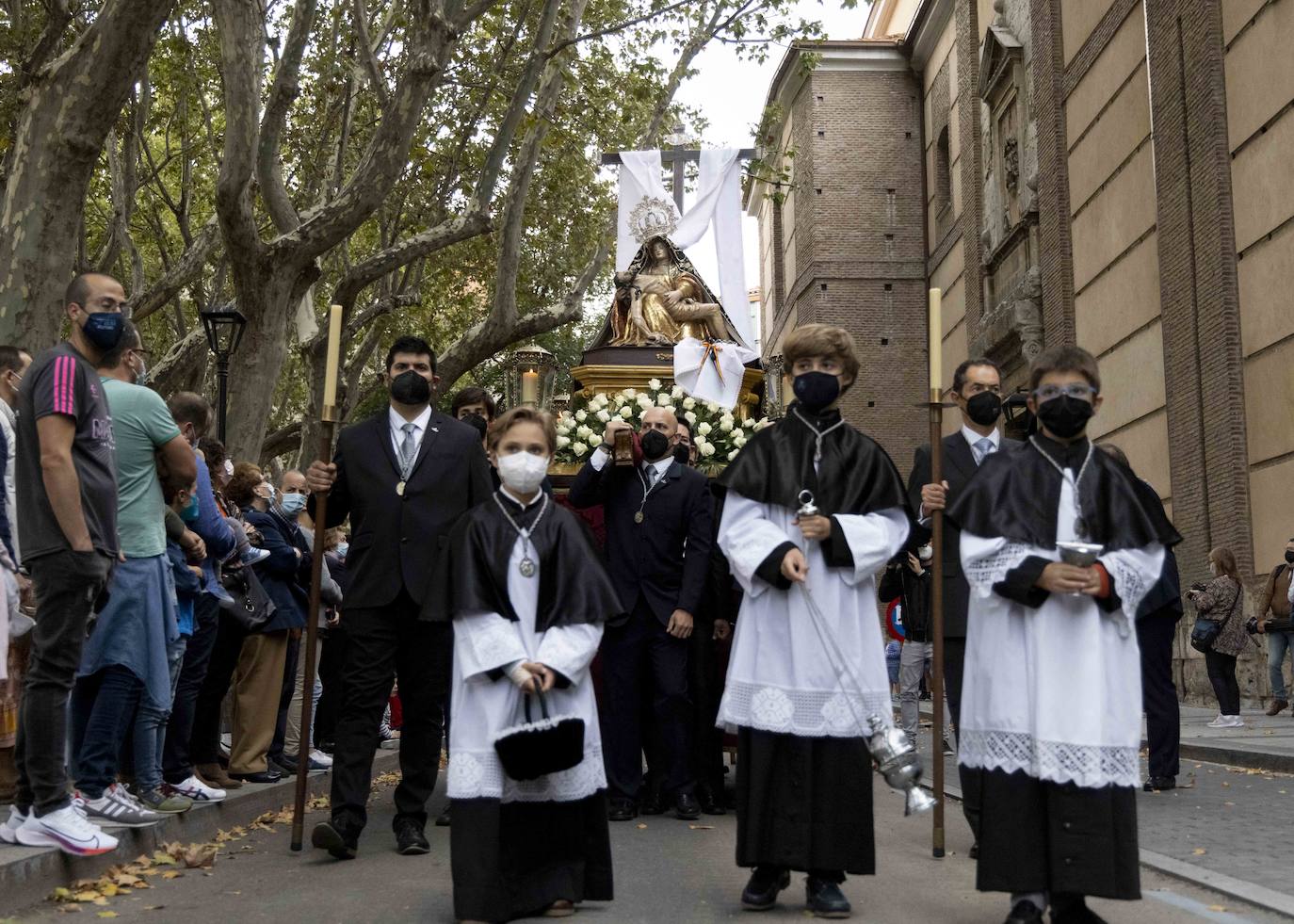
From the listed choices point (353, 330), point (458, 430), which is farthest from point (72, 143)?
point (353, 330)

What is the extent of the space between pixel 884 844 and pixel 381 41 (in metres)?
15.1

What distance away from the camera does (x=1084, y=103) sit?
83.4 ft

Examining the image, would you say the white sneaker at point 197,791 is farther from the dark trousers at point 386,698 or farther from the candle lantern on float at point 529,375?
the candle lantern on float at point 529,375

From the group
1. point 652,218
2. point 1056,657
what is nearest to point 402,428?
point 1056,657

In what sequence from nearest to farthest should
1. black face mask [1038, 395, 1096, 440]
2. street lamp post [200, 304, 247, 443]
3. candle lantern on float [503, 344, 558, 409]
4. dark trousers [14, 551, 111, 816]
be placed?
black face mask [1038, 395, 1096, 440] < dark trousers [14, 551, 111, 816] < candle lantern on float [503, 344, 558, 409] < street lamp post [200, 304, 247, 443]

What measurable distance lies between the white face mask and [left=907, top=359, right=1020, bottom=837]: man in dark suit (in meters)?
2.05

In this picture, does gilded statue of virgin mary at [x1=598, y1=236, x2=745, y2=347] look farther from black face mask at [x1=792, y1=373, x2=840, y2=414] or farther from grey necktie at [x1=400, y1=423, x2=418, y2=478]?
black face mask at [x1=792, y1=373, x2=840, y2=414]

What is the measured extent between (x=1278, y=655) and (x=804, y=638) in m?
12.2

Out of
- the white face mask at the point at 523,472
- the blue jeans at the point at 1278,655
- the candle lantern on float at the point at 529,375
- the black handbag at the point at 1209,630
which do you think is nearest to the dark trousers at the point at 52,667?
the white face mask at the point at 523,472

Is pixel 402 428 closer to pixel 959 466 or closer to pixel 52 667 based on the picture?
pixel 52 667

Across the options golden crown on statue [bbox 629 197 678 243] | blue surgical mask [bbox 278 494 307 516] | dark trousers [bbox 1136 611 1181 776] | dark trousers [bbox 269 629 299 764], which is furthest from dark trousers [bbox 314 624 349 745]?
golden crown on statue [bbox 629 197 678 243]

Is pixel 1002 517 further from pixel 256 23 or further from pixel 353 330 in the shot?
pixel 353 330

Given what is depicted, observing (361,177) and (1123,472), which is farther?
(361,177)

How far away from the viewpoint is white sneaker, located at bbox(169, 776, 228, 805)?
28.2 ft
